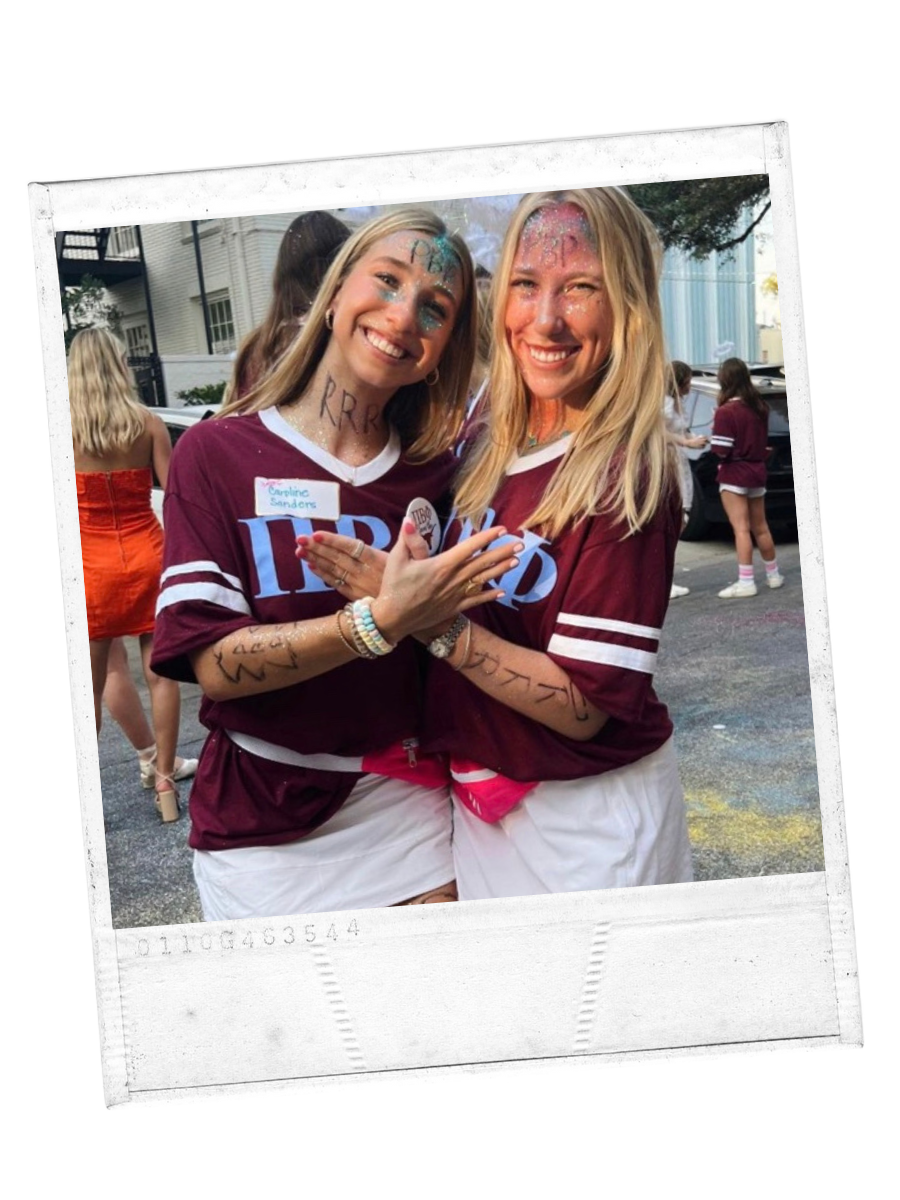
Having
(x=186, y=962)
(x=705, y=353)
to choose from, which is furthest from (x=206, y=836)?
(x=705, y=353)

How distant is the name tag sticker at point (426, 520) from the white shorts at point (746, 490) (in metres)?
0.74

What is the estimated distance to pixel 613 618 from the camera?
3094 mm

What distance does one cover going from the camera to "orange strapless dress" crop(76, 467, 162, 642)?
3.27 meters

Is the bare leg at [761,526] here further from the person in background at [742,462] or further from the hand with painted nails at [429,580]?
the hand with painted nails at [429,580]

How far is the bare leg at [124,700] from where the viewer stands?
3.32 meters

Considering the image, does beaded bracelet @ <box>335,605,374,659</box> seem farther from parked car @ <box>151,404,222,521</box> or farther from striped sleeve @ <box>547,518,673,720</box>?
parked car @ <box>151,404,222,521</box>

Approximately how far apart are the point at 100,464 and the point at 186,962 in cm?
131

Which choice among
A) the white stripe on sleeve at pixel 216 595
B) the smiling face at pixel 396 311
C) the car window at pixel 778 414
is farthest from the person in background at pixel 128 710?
the car window at pixel 778 414

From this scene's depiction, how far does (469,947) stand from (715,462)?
4.59 ft

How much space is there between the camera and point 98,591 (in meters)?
3.32

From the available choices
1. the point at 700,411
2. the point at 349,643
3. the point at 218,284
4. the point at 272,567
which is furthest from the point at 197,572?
the point at 700,411

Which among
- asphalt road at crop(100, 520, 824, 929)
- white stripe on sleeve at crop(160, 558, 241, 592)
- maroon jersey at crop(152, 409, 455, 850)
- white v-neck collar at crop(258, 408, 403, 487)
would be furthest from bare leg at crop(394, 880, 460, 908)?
white v-neck collar at crop(258, 408, 403, 487)

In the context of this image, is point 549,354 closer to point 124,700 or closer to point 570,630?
point 570,630

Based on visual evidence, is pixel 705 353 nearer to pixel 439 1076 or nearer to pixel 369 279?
pixel 369 279
